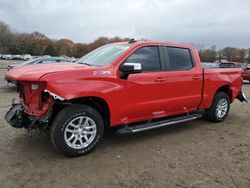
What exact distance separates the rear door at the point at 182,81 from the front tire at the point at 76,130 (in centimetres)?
170

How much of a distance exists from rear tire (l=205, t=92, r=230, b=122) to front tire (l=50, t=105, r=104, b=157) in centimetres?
326

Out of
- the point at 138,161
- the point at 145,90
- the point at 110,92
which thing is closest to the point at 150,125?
the point at 145,90

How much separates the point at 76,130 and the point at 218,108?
394cm

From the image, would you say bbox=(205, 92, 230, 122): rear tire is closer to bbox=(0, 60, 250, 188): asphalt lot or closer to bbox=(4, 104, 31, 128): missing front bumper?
bbox=(0, 60, 250, 188): asphalt lot

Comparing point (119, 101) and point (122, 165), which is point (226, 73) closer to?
point (119, 101)

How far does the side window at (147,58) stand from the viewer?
4.75 meters

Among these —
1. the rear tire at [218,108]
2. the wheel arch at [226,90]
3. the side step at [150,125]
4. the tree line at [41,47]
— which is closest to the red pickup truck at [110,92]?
the side step at [150,125]

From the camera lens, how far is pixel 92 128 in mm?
4273

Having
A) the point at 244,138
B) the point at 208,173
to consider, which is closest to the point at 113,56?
the point at 208,173

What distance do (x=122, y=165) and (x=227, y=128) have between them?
3.24 metres

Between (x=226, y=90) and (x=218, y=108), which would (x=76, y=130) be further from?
(x=226, y=90)

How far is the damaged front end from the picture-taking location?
4000 millimetres

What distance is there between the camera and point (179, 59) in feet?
18.0

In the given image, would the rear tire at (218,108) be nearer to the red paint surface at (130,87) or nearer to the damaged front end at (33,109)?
the red paint surface at (130,87)
